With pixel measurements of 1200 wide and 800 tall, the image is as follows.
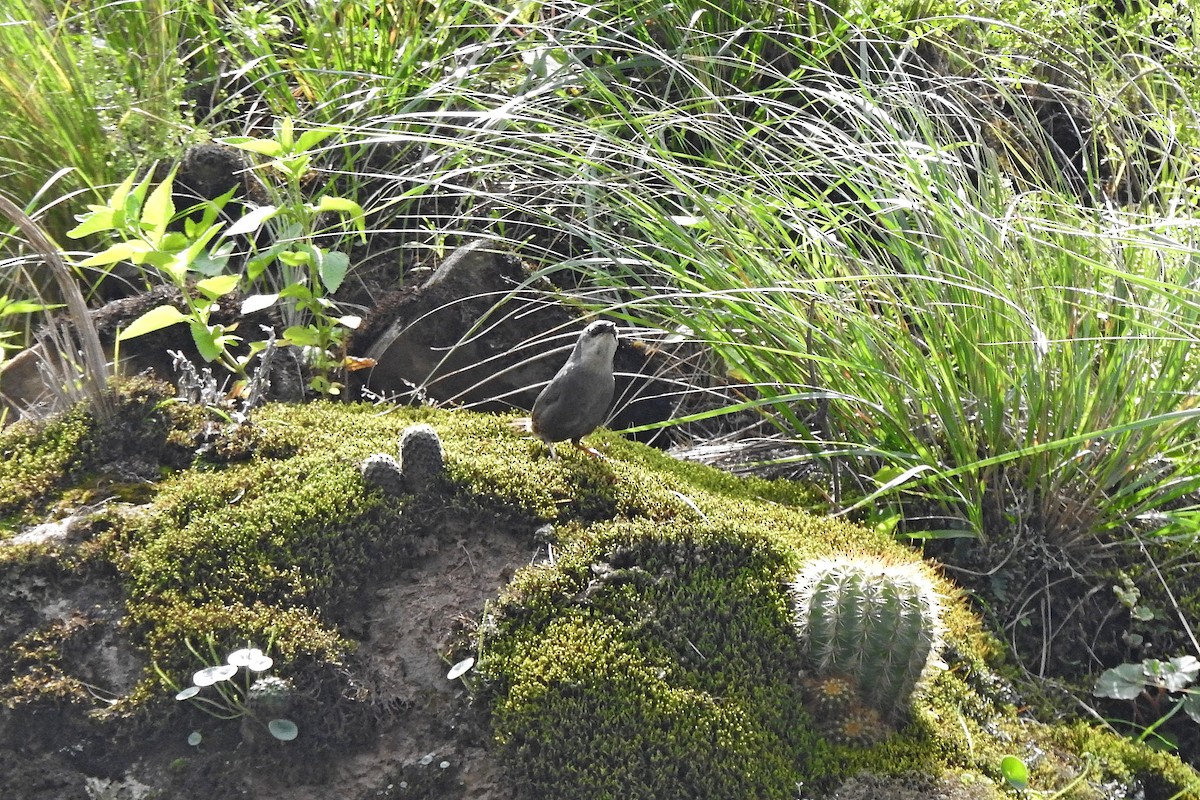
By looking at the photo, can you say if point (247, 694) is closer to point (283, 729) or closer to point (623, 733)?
point (283, 729)

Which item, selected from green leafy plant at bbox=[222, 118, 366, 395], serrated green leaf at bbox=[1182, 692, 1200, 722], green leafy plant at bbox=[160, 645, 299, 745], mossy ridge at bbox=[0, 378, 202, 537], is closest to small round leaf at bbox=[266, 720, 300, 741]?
Result: green leafy plant at bbox=[160, 645, 299, 745]

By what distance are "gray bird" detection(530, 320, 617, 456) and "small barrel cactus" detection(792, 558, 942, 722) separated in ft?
A: 2.95

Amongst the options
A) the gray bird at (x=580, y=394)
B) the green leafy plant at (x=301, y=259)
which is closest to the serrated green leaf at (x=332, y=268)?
Result: the green leafy plant at (x=301, y=259)

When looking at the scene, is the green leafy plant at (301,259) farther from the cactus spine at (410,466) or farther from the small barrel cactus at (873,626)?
the small barrel cactus at (873,626)

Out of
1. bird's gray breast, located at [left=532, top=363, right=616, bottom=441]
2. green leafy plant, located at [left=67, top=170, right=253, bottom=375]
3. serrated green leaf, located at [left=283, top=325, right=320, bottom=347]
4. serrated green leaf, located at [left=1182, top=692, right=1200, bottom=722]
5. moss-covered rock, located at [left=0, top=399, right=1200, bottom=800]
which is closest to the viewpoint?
moss-covered rock, located at [left=0, top=399, right=1200, bottom=800]

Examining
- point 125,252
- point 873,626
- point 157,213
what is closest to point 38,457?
point 125,252

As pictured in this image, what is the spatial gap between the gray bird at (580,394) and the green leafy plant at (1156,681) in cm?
158

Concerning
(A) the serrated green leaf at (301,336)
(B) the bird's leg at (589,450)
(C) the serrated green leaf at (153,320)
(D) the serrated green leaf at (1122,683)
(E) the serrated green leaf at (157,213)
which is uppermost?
(E) the serrated green leaf at (157,213)

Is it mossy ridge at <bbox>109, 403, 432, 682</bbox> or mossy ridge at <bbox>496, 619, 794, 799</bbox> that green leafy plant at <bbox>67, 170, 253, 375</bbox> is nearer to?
mossy ridge at <bbox>109, 403, 432, 682</bbox>

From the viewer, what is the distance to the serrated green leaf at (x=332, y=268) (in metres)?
3.25

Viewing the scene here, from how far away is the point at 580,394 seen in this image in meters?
3.15

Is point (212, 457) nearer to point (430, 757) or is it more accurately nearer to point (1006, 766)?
point (430, 757)

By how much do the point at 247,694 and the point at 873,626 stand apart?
1395mm

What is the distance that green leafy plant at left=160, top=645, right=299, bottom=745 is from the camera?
227cm
